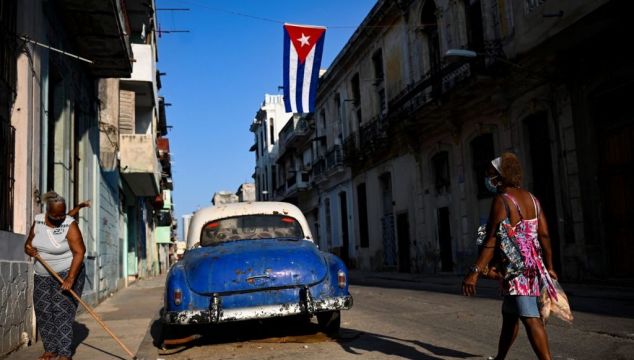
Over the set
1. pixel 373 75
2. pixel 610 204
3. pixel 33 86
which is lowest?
pixel 610 204

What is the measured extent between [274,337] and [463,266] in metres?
12.8

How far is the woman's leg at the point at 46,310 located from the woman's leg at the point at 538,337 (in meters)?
4.05

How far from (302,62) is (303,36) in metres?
0.66

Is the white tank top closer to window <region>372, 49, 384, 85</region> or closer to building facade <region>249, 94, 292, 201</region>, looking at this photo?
window <region>372, 49, 384, 85</region>

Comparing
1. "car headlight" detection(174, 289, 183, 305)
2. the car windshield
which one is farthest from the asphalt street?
the car windshield

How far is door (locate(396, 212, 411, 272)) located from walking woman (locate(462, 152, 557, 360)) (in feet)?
62.5

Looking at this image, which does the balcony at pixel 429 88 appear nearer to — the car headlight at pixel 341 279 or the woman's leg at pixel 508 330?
the car headlight at pixel 341 279

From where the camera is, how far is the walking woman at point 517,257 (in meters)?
4.27

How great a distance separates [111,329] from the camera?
8.48 m

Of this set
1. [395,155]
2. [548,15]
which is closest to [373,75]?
[395,155]

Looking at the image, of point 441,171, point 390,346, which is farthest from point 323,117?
point 390,346

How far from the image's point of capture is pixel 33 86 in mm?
7613

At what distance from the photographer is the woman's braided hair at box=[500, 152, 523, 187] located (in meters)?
4.52

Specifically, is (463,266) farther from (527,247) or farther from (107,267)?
(527,247)
